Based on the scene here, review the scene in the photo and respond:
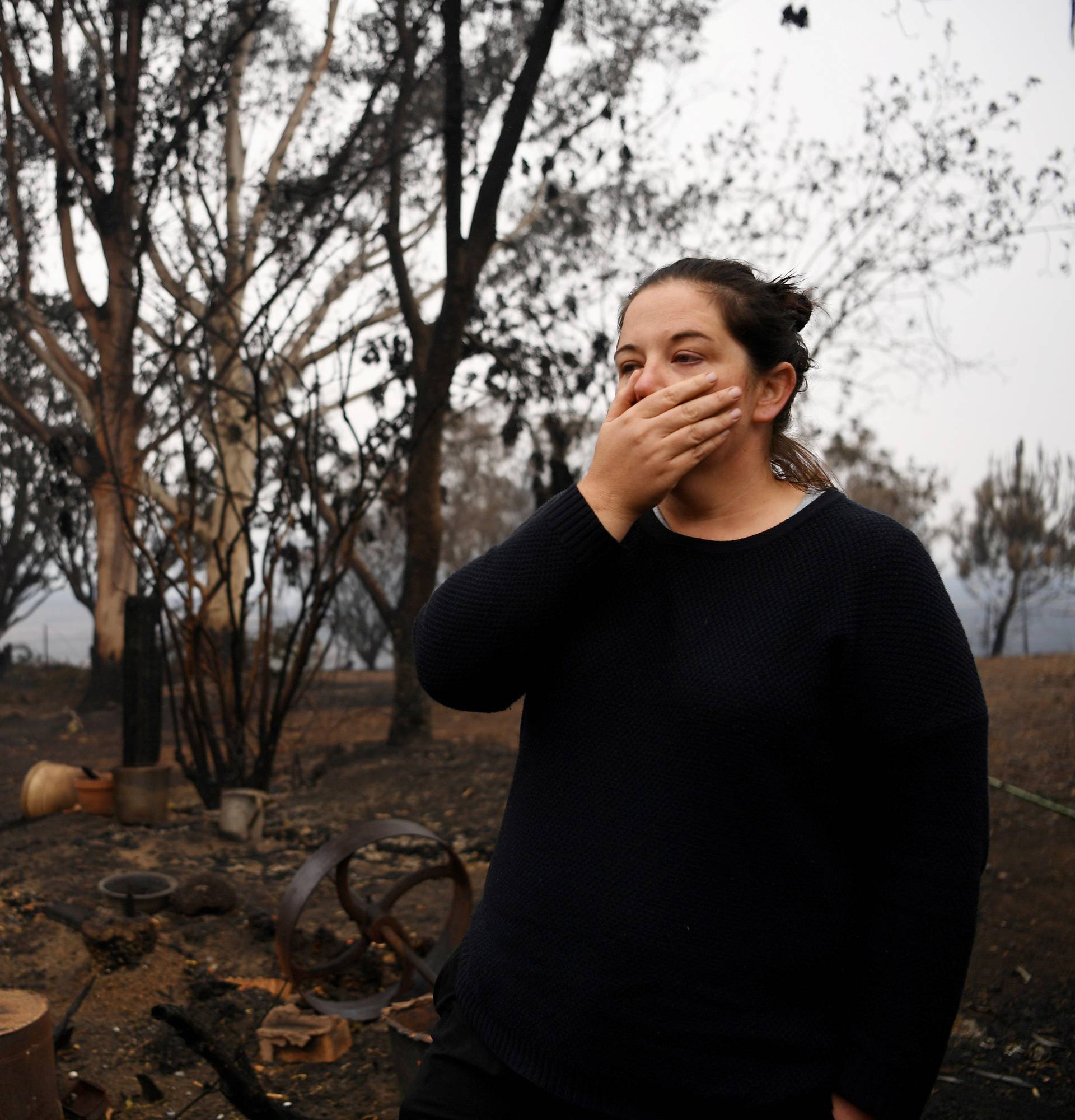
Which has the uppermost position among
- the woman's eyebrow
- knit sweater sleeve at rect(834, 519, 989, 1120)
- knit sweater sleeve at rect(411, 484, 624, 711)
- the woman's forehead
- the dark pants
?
the woman's forehead

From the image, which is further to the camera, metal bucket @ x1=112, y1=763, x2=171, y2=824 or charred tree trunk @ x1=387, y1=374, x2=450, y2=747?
charred tree trunk @ x1=387, y1=374, x2=450, y2=747

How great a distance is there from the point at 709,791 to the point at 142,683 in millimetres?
5804

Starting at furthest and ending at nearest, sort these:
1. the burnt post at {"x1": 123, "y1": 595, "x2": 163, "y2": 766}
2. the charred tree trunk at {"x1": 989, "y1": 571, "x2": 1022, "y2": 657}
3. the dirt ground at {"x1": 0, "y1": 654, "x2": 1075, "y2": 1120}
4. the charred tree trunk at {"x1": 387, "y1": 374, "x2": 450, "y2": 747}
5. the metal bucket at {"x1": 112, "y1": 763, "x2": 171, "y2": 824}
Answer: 1. the charred tree trunk at {"x1": 989, "y1": 571, "x2": 1022, "y2": 657}
2. the charred tree trunk at {"x1": 387, "y1": 374, "x2": 450, "y2": 747}
3. the burnt post at {"x1": 123, "y1": 595, "x2": 163, "y2": 766}
4. the metal bucket at {"x1": 112, "y1": 763, "x2": 171, "y2": 824}
5. the dirt ground at {"x1": 0, "y1": 654, "x2": 1075, "y2": 1120}

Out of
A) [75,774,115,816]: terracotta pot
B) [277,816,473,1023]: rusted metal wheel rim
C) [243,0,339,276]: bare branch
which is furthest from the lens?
[243,0,339,276]: bare branch

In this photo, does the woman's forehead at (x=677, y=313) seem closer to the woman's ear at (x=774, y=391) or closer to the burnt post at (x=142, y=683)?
the woman's ear at (x=774, y=391)

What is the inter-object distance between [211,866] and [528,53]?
563 centimetres

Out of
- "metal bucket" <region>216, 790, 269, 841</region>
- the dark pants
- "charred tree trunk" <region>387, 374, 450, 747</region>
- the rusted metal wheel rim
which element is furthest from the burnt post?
the dark pants

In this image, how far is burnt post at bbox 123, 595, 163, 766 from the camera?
6.36m

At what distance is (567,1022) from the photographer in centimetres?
139

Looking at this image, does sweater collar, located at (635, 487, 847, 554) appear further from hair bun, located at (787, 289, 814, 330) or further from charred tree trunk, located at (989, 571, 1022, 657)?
charred tree trunk, located at (989, 571, 1022, 657)

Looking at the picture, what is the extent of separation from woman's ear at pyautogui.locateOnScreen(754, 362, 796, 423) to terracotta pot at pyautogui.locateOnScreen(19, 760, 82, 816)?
5.61m

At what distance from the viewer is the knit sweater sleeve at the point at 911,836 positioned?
1346 millimetres

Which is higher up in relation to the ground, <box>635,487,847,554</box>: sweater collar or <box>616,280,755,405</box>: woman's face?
<box>616,280,755,405</box>: woman's face

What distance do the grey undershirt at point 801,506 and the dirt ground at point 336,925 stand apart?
212 centimetres
